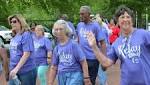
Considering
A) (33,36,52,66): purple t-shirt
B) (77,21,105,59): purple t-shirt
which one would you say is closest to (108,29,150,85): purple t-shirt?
(77,21,105,59): purple t-shirt

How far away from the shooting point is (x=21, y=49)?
7.42m

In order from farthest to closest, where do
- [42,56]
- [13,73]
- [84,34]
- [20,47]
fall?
[42,56]
[84,34]
[20,47]
[13,73]

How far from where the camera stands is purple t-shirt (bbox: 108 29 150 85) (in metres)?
5.34

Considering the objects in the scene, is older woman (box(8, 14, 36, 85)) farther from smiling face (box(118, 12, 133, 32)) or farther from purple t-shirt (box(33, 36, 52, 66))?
purple t-shirt (box(33, 36, 52, 66))

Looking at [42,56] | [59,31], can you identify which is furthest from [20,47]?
[42,56]

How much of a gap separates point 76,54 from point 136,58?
5.06 feet

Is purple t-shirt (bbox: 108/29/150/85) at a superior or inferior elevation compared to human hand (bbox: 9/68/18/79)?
superior

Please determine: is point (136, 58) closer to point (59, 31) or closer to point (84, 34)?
point (59, 31)

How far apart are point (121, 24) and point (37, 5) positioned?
27330mm

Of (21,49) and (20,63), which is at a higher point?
(21,49)

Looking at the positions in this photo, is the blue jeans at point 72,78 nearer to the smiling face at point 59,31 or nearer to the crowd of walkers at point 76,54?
the crowd of walkers at point 76,54

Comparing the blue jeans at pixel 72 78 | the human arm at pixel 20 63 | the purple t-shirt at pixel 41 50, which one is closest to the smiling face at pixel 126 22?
the blue jeans at pixel 72 78

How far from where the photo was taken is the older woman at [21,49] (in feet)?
24.0

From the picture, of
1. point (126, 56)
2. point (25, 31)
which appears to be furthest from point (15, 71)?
point (126, 56)
